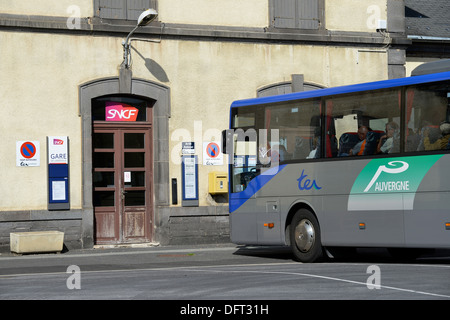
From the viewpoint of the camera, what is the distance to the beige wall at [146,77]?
18.9 metres

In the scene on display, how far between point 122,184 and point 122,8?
4119mm

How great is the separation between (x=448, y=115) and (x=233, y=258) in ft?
18.8

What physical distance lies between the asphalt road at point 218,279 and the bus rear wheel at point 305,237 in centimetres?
29

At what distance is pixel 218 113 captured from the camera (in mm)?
20703

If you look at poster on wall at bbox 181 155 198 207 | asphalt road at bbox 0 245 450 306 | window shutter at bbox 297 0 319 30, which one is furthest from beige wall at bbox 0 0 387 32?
asphalt road at bbox 0 245 450 306

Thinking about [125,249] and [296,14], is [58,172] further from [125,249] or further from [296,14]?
[296,14]

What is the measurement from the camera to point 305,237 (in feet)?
48.7

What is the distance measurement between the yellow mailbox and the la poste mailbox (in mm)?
3442

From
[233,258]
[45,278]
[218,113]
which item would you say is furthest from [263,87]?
[45,278]

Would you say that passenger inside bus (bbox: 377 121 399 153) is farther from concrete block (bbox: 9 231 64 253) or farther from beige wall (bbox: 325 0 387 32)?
beige wall (bbox: 325 0 387 32)

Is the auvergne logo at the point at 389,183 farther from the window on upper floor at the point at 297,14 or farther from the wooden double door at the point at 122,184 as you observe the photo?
the window on upper floor at the point at 297,14

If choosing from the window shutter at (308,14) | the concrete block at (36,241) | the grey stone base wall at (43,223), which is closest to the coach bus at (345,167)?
the concrete block at (36,241)

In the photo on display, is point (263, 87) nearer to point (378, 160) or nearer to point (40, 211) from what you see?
point (40, 211)

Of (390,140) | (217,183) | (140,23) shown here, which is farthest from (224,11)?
(390,140)
